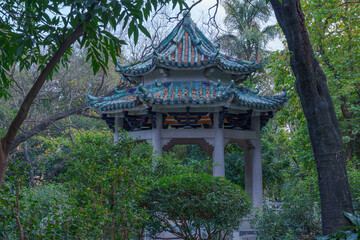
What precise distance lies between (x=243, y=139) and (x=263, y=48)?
13.5 meters

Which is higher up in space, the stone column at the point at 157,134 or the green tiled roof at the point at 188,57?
the green tiled roof at the point at 188,57

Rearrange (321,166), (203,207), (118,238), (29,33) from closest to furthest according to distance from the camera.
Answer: (29,33) → (118,238) → (321,166) → (203,207)

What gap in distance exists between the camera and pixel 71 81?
15.9 meters

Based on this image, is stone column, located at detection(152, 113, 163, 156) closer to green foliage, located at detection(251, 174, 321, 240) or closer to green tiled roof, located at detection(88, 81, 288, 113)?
green tiled roof, located at detection(88, 81, 288, 113)

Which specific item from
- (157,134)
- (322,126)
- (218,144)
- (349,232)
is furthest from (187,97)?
(349,232)

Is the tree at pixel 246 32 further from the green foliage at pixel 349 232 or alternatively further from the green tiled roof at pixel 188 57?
the green foliage at pixel 349 232

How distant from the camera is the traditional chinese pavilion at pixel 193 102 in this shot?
A: 8.36 metres

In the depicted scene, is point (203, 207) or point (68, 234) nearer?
point (68, 234)

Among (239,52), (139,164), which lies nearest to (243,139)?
(139,164)

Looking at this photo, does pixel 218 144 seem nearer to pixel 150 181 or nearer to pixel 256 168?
pixel 256 168

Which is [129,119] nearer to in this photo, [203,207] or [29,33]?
[203,207]

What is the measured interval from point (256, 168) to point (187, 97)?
2.67 meters

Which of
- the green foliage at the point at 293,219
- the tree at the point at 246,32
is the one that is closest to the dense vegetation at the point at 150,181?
the green foliage at the point at 293,219

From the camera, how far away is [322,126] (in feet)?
16.5
